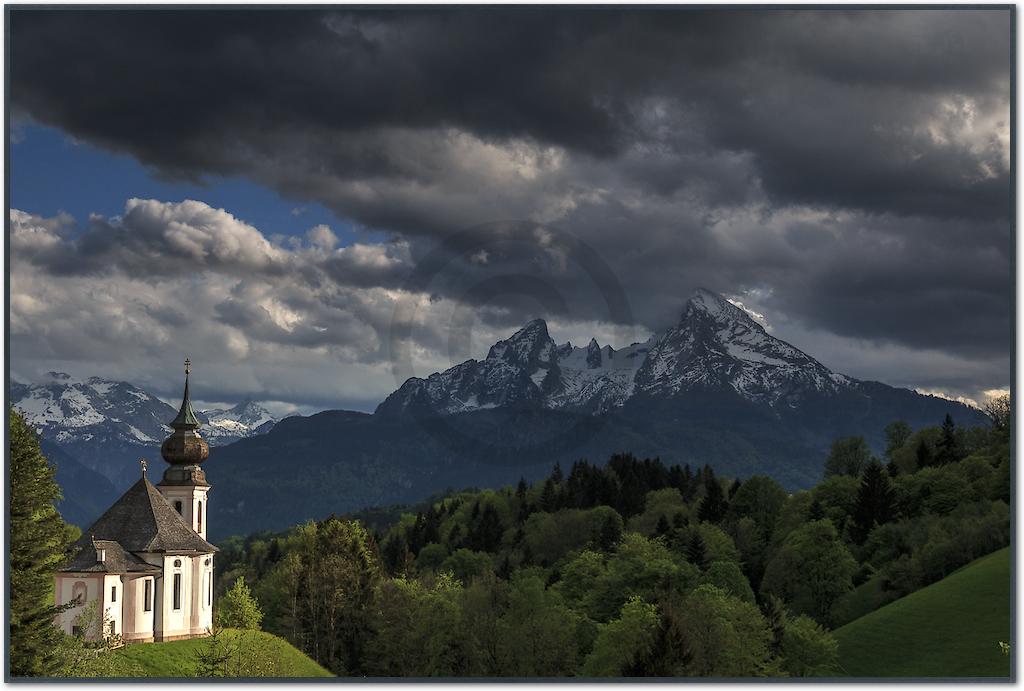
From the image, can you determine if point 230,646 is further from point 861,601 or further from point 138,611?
point 861,601

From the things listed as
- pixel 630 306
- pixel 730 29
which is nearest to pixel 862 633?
pixel 630 306

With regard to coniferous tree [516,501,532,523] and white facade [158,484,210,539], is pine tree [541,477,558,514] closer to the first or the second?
coniferous tree [516,501,532,523]

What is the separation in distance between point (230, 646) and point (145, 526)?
54.0 ft

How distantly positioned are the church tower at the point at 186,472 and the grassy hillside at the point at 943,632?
132ft

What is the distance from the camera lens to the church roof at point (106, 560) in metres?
59.3

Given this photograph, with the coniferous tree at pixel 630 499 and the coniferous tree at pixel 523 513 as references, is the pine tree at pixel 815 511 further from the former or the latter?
the coniferous tree at pixel 523 513

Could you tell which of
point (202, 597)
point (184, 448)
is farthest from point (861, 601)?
point (184, 448)

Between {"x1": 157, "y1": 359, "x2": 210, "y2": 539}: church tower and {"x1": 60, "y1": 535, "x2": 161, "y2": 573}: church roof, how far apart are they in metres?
16.1

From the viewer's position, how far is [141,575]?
204 feet

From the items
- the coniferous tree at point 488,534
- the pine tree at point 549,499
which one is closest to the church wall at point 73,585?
the coniferous tree at point 488,534

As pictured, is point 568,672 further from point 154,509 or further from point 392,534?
point 392,534

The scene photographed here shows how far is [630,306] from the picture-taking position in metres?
57.5

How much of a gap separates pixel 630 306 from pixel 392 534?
10107 centimetres

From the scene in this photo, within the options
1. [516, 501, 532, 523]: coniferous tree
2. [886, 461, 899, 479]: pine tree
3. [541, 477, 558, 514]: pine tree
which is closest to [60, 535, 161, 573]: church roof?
[886, 461, 899, 479]: pine tree
